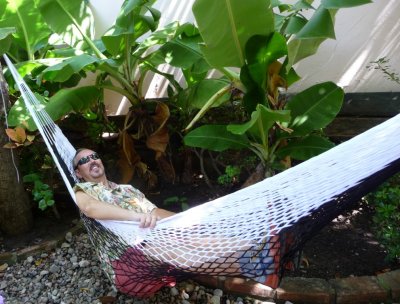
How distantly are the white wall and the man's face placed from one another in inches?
48.1

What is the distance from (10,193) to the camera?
2156 millimetres

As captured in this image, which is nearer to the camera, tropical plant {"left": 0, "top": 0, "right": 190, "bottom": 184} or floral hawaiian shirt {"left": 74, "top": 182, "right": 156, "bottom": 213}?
floral hawaiian shirt {"left": 74, "top": 182, "right": 156, "bottom": 213}

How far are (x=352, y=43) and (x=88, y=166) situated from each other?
1867 millimetres

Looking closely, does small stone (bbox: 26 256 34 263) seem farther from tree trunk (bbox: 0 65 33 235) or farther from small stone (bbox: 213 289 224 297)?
small stone (bbox: 213 289 224 297)

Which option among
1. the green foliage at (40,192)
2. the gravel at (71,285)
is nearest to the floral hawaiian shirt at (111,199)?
the gravel at (71,285)

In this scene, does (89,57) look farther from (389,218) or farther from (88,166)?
(389,218)

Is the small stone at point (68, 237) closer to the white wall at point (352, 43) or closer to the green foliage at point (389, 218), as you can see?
the white wall at point (352, 43)

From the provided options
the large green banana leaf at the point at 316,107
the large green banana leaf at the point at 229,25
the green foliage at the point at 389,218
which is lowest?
the green foliage at the point at 389,218

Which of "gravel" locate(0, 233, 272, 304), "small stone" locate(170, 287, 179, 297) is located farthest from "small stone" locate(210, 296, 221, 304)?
"small stone" locate(170, 287, 179, 297)

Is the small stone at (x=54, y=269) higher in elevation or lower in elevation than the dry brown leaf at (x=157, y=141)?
lower

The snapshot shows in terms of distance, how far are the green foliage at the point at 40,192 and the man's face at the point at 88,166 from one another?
0.37 m

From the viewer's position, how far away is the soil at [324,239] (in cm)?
200

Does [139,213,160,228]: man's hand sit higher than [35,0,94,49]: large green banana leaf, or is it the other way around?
[35,0,94,49]: large green banana leaf

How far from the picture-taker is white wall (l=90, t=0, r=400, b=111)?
103 inches
